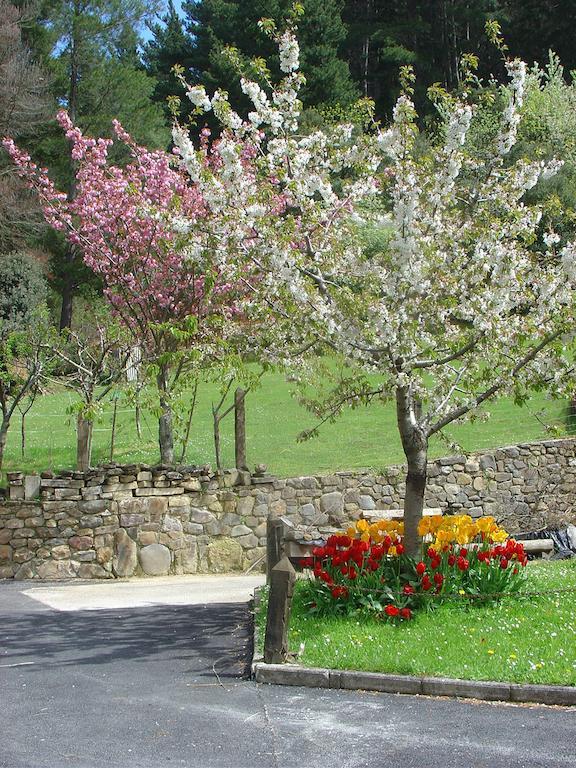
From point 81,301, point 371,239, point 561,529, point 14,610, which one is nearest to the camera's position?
point 14,610

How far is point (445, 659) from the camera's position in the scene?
24.6ft

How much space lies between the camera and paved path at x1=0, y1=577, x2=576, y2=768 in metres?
5.70

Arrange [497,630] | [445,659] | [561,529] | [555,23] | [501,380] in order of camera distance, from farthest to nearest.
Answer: [555,23] → [561,529] → [501,380] → [497,630] → [445,659]

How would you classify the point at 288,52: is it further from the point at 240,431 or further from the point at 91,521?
the point at 91,521

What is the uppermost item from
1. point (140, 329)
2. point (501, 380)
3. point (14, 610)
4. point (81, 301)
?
point (81, 301)

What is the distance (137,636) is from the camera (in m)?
9.48

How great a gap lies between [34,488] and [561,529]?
7.90 metres

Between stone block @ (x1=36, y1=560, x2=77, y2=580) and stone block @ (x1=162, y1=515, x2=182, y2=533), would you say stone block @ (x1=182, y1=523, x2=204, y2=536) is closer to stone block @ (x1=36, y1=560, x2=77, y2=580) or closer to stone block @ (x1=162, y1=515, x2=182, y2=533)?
stone block @ (x1=162, y1=515, x2=182, y2=533)

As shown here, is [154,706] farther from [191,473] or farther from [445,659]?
[191,473]

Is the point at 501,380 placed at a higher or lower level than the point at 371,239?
lower

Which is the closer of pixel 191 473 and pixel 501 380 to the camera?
pixel 501 380

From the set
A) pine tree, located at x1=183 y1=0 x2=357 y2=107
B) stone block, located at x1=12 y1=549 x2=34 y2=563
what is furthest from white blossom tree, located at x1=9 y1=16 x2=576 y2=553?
pine tree, located at x1=183 y1=0 x2=357 y2=107

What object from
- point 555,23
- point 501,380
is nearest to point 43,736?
point 501,380

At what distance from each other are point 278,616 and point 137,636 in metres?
2.26
